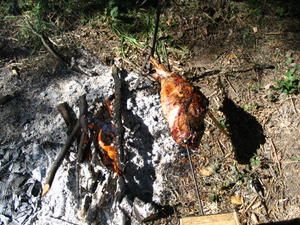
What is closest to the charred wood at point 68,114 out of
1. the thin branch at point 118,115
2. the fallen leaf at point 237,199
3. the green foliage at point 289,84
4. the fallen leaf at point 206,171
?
the thin branch at point 118,115

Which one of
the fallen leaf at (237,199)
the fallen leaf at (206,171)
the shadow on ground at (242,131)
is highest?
the shadow on ground at (242,131)

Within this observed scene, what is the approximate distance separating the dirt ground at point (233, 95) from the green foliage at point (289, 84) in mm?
44

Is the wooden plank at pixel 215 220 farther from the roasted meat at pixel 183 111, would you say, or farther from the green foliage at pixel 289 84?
the green foliage at pixel 289 84

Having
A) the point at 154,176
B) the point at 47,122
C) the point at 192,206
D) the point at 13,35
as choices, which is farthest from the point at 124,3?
the point at 192,206

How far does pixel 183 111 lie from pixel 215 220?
0.83 metres

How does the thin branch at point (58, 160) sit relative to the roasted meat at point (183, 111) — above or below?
below

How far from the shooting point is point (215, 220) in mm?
3047

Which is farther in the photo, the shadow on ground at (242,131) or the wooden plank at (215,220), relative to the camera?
the shadow on ground at (242,131)

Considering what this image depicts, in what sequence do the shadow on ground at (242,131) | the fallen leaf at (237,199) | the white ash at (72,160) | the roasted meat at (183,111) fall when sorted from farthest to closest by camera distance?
the shadow on ground at (242,131), the fallen leaf at (237,199), the white ash at (72,160), the roasted meat at (183,111)

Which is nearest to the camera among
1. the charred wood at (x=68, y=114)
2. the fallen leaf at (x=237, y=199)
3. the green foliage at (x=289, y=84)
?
the fallen leaf at (x=237, y=199)

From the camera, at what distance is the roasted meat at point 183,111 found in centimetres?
339

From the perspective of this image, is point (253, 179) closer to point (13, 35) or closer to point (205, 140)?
point (205, 140)

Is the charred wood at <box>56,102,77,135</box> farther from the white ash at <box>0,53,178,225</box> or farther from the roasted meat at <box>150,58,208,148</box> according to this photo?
the roasted meat at <box>150,58,208,148</box>

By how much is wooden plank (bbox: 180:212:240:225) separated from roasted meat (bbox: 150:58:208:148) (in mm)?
576
